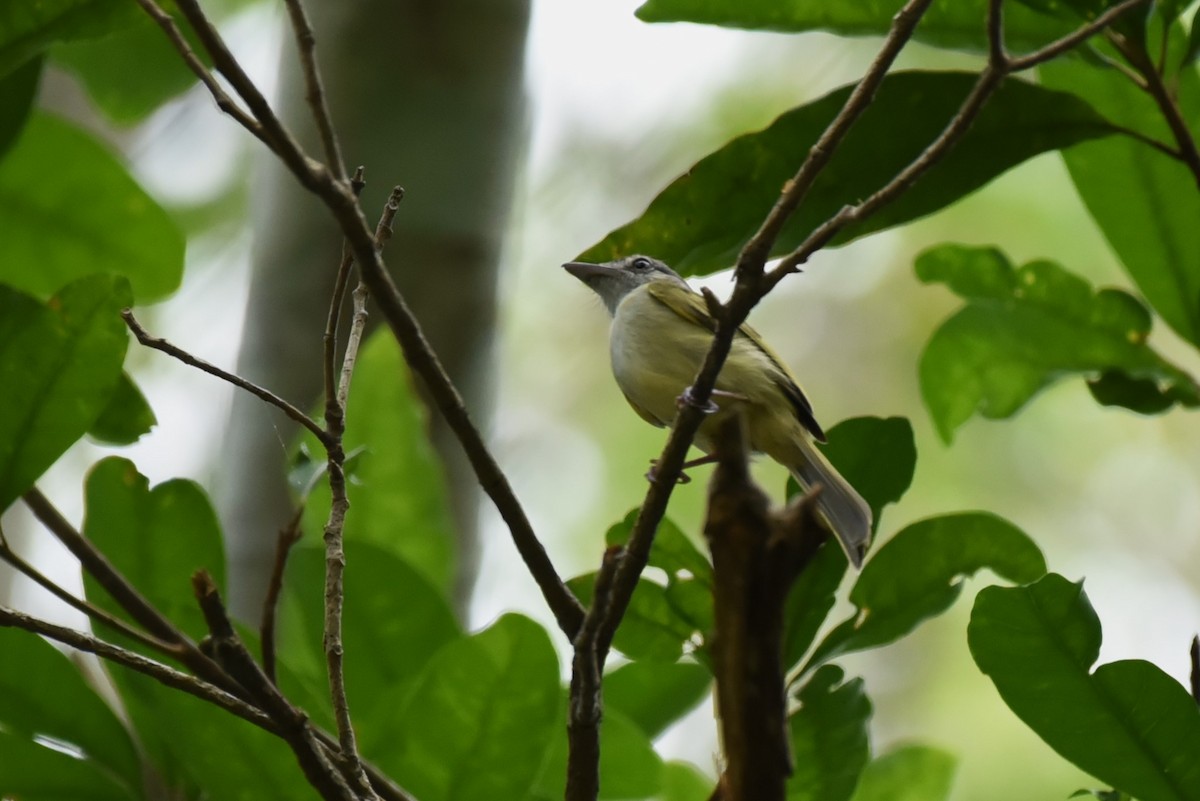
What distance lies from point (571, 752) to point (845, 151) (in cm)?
115

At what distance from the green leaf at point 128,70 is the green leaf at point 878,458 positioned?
6.35 ft

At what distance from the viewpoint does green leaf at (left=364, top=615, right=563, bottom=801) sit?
1.86 metres

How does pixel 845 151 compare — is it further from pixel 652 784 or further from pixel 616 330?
pixel 652 784

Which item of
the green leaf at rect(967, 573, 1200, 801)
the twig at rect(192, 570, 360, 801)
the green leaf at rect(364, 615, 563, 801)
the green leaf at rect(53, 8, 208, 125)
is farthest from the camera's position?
the green leaf at rect(53, 8, 208, 125)

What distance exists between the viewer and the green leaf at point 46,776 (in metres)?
1.91

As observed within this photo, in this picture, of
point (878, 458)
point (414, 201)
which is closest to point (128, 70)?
point (414, 201)

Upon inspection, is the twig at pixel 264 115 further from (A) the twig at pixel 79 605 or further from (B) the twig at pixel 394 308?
(A) the twig at pixel 79 605

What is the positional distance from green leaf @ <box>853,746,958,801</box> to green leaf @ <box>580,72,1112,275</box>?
95 cm

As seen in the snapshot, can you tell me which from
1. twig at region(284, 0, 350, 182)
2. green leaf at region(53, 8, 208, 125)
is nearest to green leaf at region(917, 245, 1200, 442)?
twig at region(284, 0, 350, 182)

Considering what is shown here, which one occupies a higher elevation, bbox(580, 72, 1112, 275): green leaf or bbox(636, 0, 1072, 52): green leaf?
bbox(636, 0, 1072, 52): green leaf

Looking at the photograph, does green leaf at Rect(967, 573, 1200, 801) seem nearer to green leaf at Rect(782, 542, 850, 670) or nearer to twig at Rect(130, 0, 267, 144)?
green leaf at Rect(782, 542, 850, 670)

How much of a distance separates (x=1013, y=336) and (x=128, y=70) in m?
2.13

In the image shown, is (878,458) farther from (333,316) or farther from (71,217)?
(71,217)

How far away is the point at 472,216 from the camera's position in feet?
10.0
